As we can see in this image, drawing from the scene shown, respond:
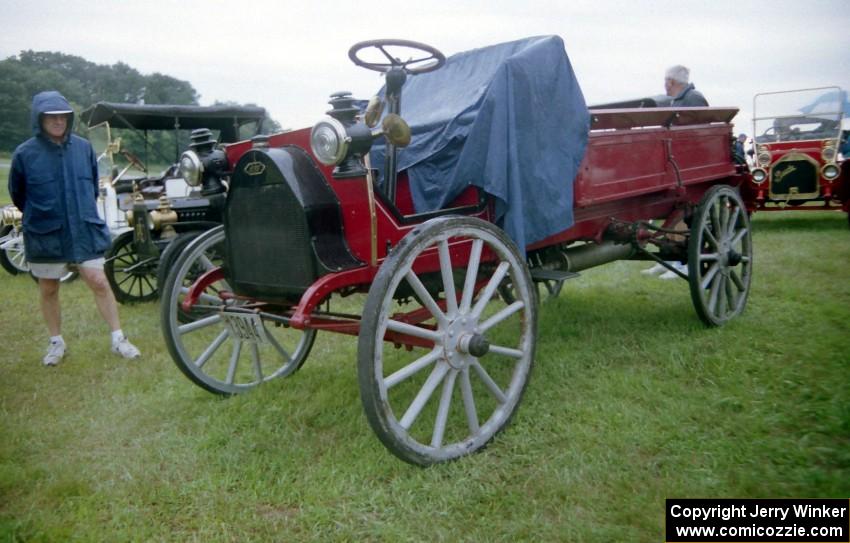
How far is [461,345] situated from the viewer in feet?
9.20

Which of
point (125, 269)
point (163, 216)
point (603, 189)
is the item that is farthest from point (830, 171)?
point (125, 269)

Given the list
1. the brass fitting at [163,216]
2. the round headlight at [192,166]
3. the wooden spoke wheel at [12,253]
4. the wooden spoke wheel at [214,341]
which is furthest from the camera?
the wooden spoke wheel at [12,253]

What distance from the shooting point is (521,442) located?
295 cm

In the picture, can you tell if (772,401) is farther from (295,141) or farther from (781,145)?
(781,145)

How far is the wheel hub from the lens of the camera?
279 cm

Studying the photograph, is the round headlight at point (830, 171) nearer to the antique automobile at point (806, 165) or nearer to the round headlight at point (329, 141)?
the antique automobile at point (806, 165)

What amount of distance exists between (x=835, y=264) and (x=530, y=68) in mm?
4961

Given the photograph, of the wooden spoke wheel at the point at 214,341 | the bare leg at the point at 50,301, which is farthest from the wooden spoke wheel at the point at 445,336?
the bare leg at the point at 50,301

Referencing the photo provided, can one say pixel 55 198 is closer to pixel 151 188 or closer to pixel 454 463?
pixel 454 463

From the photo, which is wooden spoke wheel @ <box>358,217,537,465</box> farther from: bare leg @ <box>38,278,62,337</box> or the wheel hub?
bare leg @ <box>38,278,62,337</box>

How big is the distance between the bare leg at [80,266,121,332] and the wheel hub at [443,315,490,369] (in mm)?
2832

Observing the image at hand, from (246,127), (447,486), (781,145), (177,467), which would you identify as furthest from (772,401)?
(781,145)

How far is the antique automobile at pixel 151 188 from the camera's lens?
5652 mm

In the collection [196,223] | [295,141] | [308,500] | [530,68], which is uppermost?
[530,68]
